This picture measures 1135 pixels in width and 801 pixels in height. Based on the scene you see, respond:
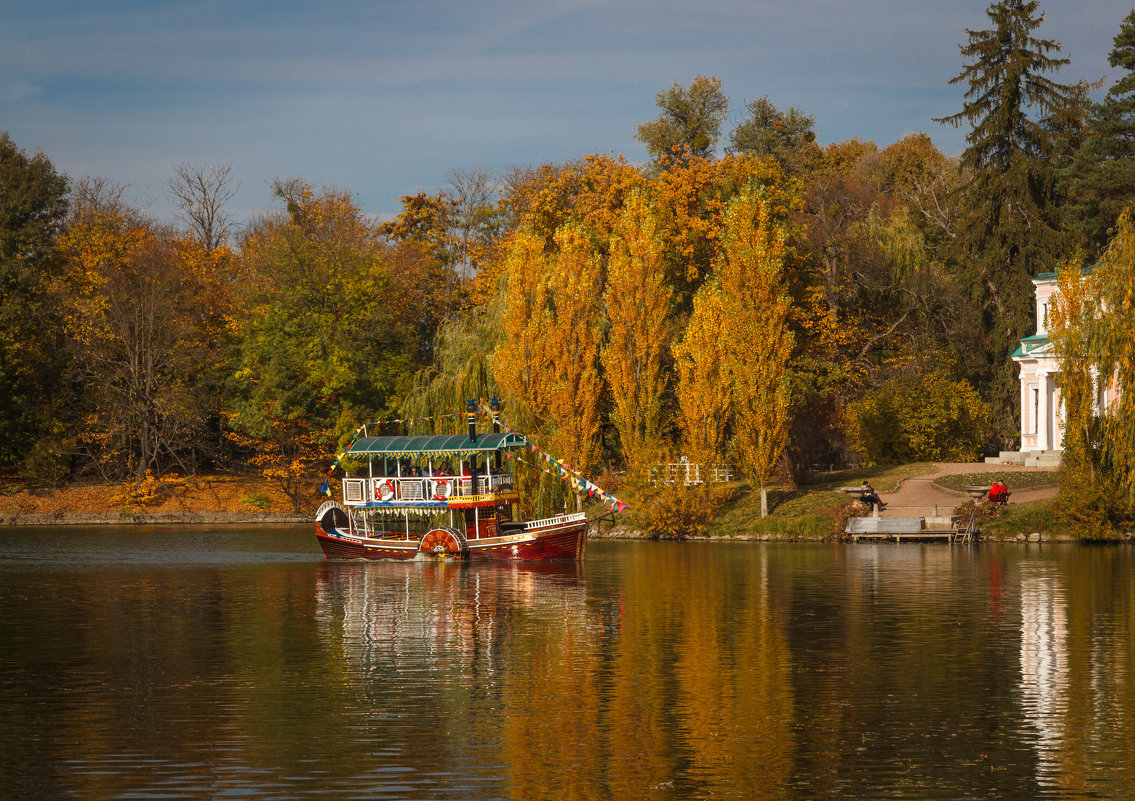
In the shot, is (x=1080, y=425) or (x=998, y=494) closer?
(x=1080, y=425)

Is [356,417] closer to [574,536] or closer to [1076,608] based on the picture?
[574,536]

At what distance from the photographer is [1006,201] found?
81.0 meters

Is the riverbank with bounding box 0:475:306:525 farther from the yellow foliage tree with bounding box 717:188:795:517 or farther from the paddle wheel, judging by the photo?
the paddle wheel

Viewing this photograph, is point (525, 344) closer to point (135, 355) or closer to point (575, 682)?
point (135, 355)

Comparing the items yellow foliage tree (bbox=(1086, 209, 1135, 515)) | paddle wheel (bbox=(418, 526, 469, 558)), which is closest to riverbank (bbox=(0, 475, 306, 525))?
paddle wheel (bbox=(418, 526, 469, 558))

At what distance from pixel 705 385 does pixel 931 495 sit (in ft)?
38.1

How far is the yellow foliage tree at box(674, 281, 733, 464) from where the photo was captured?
61.7 metres

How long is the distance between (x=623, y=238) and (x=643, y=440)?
9.89 metres

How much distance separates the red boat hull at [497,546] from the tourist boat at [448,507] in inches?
1.3

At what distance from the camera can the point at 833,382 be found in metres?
73.8

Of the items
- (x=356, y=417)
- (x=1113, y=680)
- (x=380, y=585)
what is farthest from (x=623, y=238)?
(x=1113, y=680)

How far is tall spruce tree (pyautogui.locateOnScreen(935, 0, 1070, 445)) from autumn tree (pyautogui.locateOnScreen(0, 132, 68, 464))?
183 ft

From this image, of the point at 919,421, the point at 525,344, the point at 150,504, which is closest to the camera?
the point at 525,344

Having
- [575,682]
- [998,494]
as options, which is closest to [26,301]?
[998,494]
